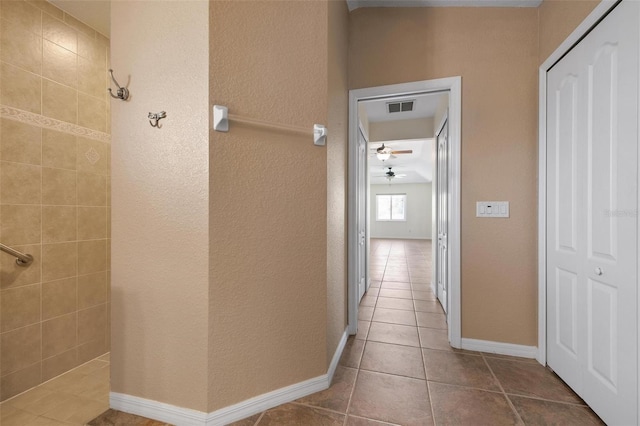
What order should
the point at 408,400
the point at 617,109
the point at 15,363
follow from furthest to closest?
the point at 15,363 → the point at 408,400 → the point at 617,109

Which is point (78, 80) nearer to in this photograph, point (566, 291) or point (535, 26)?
point (535, 26)

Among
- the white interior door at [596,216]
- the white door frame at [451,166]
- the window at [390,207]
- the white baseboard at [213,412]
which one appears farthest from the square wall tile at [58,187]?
the window at [390,207]

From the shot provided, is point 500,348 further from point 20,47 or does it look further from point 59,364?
point 20,47

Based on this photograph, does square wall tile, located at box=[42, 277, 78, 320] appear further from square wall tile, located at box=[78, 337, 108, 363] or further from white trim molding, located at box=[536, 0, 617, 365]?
white trim molding, located at box=[536, 0, 617, 365]

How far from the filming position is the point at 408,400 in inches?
60.4

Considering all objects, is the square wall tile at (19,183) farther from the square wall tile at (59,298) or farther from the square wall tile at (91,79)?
the square wall tile at (91,79)

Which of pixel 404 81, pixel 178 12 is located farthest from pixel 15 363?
pixel 404 81

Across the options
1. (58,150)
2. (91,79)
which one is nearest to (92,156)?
(58,150)

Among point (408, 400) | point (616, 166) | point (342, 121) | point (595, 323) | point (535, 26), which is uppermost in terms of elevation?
point (535, 26)

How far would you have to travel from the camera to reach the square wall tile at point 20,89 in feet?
5.26

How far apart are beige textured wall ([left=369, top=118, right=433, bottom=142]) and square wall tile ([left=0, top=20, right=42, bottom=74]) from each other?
373 cm

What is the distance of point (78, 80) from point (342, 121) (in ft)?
6.46

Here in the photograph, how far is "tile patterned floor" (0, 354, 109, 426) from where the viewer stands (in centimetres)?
143

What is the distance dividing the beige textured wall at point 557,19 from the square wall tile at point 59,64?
10.8 ft
